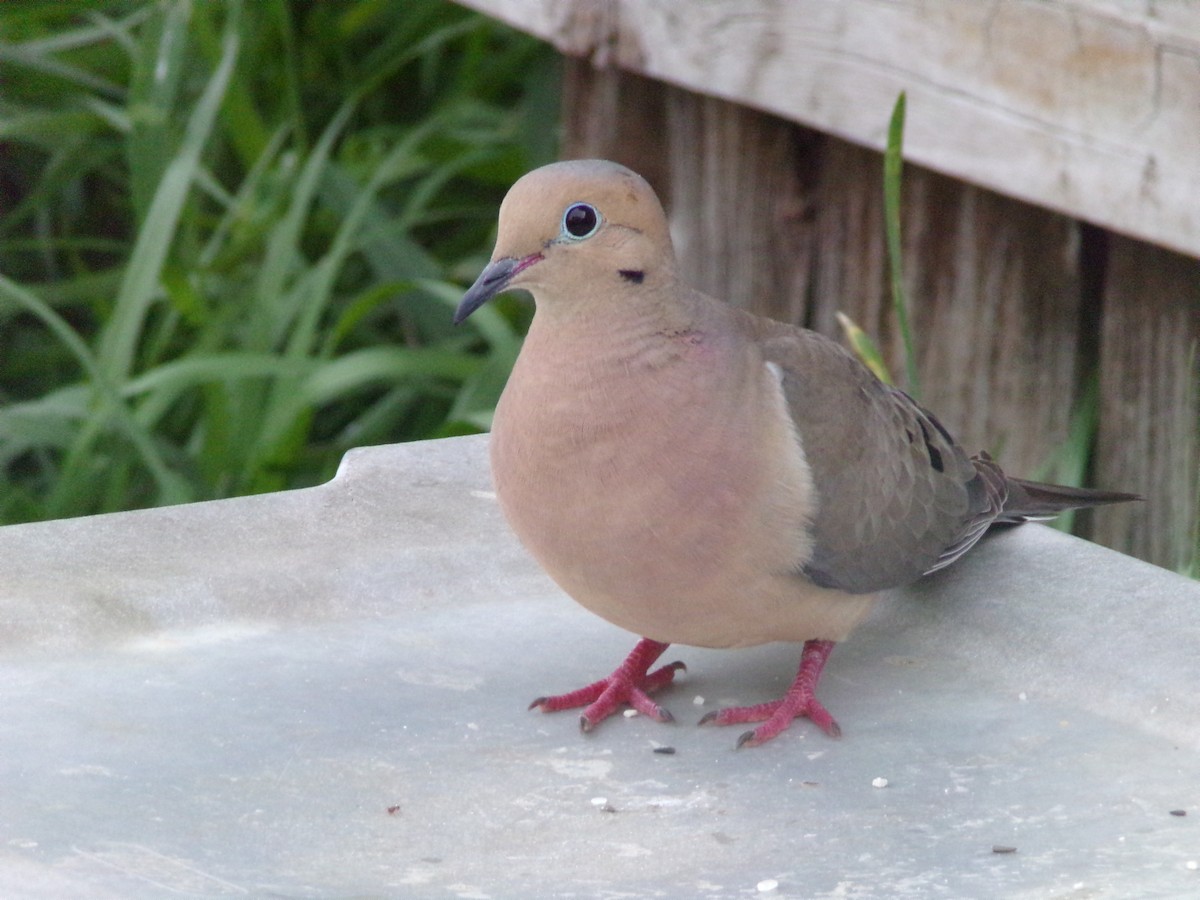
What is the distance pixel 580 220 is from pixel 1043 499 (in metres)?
1.06

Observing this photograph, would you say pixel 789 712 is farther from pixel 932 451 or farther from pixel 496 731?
pixel 932 451

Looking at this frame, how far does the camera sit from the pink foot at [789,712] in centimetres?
249

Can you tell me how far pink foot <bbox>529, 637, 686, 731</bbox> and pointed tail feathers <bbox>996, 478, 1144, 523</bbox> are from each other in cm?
66

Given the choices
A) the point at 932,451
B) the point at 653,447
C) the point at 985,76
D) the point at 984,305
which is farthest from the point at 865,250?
the point at 653,447

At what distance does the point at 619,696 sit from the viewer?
256cm

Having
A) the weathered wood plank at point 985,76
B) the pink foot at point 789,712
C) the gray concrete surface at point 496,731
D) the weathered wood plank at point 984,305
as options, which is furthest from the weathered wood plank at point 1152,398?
the pink foot at point 789,712

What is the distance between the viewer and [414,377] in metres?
4.62

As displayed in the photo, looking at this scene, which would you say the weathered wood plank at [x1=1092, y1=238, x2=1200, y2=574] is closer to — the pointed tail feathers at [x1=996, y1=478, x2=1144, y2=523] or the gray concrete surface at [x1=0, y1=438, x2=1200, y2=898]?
the pointed tail feathers at [x1=996, y1=478, x2=1144, y2=523]

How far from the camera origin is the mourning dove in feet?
7.59

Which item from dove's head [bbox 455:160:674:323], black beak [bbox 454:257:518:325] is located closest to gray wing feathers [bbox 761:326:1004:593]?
dove's head [bbox 455:160:674:323]

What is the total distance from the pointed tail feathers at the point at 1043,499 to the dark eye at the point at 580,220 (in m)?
0.93

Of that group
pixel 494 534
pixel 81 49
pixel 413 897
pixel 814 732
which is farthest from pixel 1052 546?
pixel 81 49

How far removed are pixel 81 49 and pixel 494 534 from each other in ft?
8.60

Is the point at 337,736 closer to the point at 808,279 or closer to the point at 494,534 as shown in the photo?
the point at 494,534
